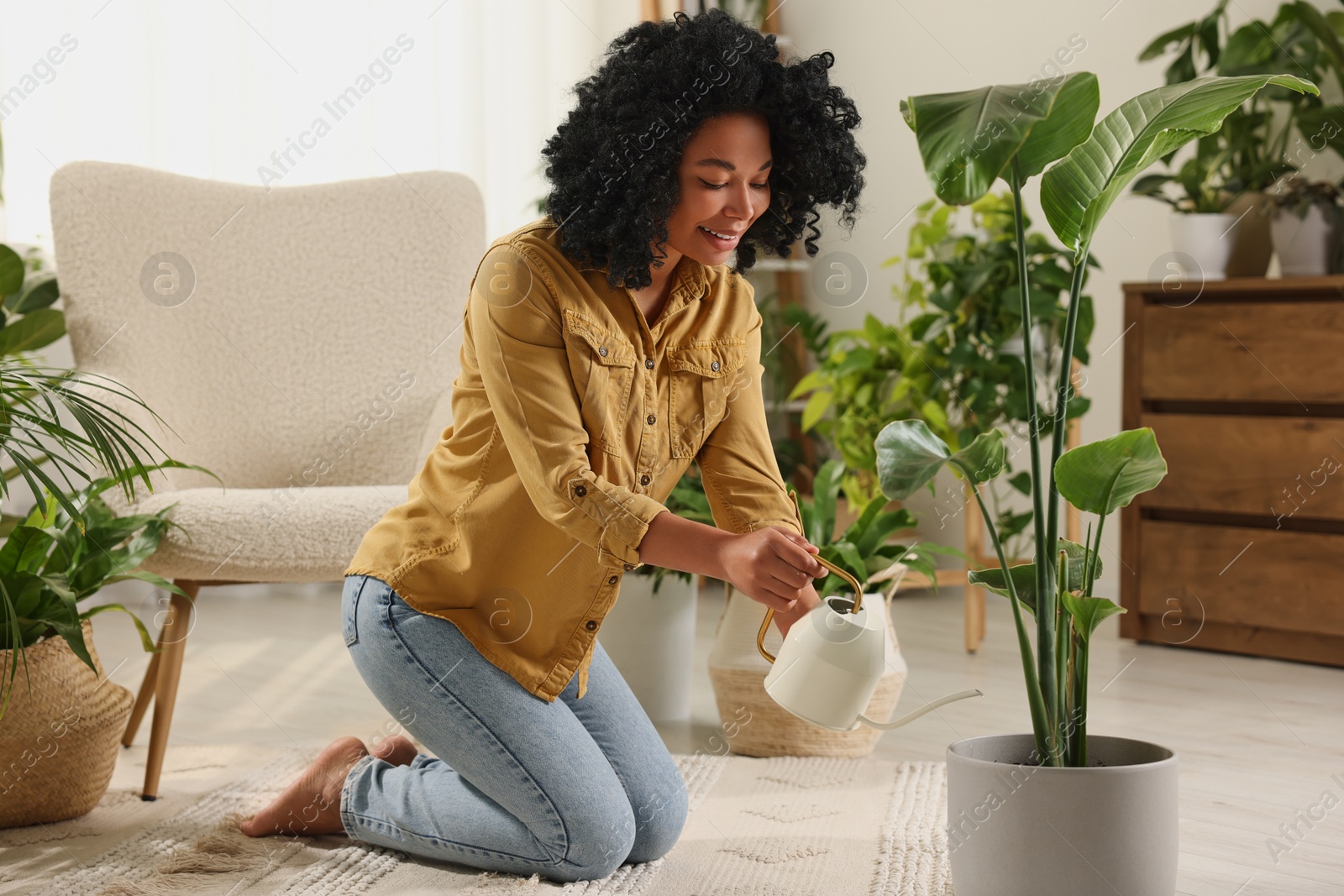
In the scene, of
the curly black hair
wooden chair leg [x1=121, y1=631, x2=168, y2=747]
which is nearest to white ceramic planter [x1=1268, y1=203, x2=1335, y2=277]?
the curly black hair

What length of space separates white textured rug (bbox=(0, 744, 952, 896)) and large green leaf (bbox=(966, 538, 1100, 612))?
365 mm

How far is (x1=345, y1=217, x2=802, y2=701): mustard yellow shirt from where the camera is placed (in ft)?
3.89

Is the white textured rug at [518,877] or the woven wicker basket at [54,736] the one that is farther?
the woven wicker basket at [54,736]

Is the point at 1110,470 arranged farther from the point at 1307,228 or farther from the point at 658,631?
the point at 1307,228

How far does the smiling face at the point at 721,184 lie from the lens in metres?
1.18

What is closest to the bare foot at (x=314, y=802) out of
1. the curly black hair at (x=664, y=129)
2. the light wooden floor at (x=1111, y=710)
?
the light wooden floor at (x=1111, y=710)

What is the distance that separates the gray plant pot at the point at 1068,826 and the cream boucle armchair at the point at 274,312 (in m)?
0.98

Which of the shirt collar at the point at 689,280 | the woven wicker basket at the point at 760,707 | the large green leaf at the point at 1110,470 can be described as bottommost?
the woven wicker basket at the point at 760,707

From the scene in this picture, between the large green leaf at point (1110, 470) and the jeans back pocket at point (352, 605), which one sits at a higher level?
the large green leaf at point (1110, 470)

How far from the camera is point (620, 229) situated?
1189mm

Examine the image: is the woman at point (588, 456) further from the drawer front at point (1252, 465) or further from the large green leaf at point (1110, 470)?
the drawer front at point (1252, 465)

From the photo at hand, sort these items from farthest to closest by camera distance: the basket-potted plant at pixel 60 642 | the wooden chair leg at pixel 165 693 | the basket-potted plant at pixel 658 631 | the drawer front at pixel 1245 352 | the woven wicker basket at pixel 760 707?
the drawer front at pixel 1245 352 < the basket-potted plant at pixel 658 631 < the woven wicker basket at pixel 760 707 < the wooden chair leg at pixel 165 693 < the basket-potted plant at pixel 60 642

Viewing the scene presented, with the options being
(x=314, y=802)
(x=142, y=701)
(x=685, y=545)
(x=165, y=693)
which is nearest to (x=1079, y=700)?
(x=685, y=545)

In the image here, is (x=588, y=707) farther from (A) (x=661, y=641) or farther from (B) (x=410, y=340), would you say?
(B) (x=410, y=340)
